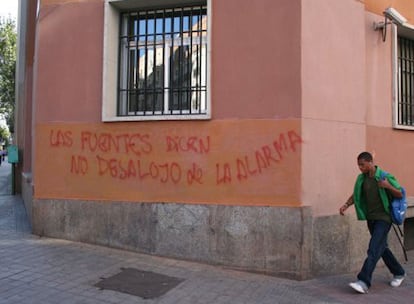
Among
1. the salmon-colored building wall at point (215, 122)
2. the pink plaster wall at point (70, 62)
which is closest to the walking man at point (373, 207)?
the salmon-colored building wall at point (215, 122)

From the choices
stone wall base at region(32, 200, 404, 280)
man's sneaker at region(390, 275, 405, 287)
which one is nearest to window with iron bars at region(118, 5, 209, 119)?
stone wall base at region(32, 200, 404, 280)

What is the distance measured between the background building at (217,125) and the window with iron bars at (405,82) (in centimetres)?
19

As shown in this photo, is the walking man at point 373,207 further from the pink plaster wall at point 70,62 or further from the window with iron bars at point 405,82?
the pink plaster wall at point 70,62

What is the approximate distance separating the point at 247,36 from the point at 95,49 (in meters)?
2.35

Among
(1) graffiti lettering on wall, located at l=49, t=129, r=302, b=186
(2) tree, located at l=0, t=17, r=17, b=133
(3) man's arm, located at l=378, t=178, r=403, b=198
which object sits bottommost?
(3) man's arm, located at l=378, t=178, r=403, b=198

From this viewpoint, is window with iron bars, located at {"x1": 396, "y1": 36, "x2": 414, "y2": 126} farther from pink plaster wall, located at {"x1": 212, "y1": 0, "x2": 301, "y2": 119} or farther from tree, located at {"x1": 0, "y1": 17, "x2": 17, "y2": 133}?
tree, located at {"x1": 0, "y1": 17, "x2": 17, "y2": 133}

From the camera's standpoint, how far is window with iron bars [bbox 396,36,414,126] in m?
7.42

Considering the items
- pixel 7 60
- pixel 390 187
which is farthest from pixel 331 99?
pixel 7 60

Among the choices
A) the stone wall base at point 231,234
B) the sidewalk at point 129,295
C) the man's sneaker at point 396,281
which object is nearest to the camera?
the sidewalk at point 129,295

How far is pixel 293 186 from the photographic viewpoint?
5.60 meters

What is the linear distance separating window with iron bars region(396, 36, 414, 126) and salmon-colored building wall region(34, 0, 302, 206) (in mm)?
2753

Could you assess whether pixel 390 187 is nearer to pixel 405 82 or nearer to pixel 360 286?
pixel 360 286

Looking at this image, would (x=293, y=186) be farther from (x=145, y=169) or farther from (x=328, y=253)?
(x=145, y=169)

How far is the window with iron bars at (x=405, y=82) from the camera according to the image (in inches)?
292
